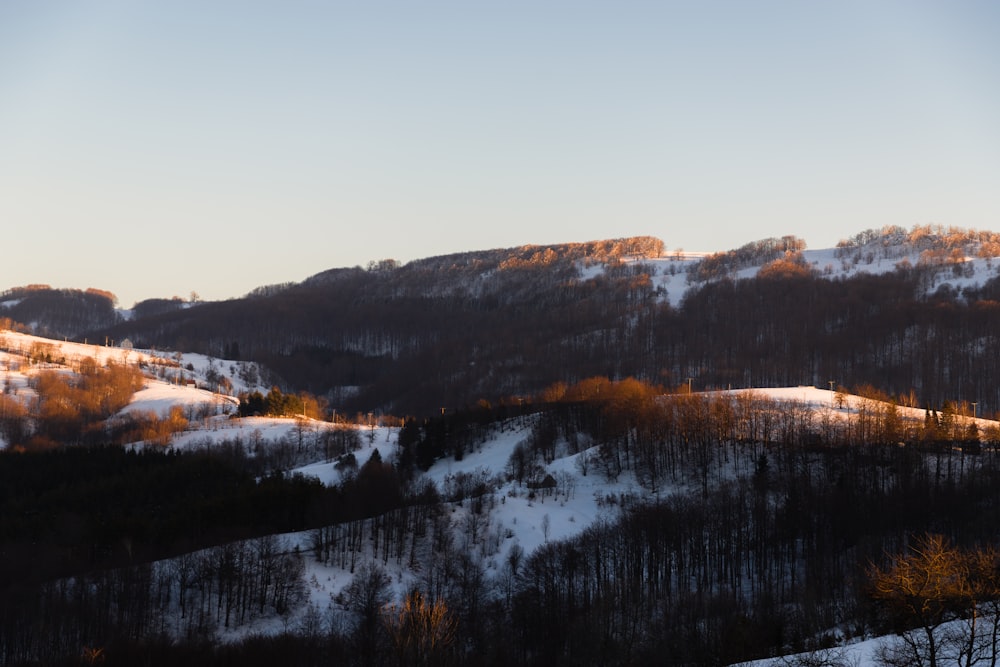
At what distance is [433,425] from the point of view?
109 metres

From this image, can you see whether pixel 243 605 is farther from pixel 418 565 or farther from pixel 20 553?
pixel 20 553

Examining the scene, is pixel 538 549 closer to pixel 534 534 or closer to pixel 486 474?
pixel 534 534

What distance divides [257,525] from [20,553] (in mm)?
15986

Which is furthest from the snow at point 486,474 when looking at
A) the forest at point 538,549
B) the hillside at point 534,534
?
the forest at point 538,549

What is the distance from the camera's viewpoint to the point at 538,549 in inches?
2618

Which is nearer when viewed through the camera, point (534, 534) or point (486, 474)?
point (534, 534)

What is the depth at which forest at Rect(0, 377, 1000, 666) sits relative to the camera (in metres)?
46.9

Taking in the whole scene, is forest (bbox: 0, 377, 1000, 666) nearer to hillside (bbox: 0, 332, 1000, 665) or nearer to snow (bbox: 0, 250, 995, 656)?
hillside (bbox: 0, 332, 1000, 665)

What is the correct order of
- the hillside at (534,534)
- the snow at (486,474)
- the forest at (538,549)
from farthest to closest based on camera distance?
the snow at (486,474), the hillside at (534,534), the forest at (538,549)

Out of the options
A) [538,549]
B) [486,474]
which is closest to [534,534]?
[538,549]

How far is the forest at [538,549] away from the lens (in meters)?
46.9

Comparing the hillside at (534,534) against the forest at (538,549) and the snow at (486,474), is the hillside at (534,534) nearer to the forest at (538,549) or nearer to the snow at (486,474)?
the forest at (538,549)

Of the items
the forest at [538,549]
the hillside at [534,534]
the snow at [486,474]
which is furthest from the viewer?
the snow at [486,474]

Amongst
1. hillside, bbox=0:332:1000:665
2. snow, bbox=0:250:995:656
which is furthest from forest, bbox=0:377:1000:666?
snow, bbox=0:250:995:656
